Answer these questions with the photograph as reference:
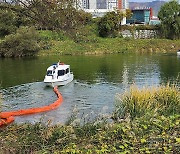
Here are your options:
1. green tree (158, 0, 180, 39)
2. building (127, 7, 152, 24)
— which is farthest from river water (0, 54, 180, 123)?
building (127, 7, 152, 24)

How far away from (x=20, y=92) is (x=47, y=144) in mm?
17556

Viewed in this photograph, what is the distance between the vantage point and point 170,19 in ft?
212

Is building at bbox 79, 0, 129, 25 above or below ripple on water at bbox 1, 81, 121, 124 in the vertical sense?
above

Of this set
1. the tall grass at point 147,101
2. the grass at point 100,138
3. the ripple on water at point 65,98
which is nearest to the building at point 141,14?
the ripple on water at point 65,98

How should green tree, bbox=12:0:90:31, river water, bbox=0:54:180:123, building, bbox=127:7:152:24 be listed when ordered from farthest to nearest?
1. building, bbox=127:7:152:24
2. river water, bbox=0:54:180:123
3. green tree, bbox=12:0:90:31

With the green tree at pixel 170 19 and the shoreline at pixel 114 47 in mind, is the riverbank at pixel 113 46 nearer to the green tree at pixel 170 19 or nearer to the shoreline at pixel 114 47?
the shoreline at pixel 114 47

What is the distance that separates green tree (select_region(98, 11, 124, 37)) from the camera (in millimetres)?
63750

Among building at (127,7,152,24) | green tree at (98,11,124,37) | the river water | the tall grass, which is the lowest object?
the river water

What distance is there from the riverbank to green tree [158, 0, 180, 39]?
2.09m

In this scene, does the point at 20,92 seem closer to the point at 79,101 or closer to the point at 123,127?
the point at 79,101

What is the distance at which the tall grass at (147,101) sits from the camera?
38.8 feet

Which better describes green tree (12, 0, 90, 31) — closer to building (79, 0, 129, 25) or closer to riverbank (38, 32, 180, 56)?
building (79, 0, 129, 25)

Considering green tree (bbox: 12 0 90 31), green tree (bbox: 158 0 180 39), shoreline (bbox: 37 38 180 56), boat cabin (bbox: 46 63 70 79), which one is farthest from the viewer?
green tree (bbox: 158 0 180 39)

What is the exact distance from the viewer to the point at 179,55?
2014 inches
